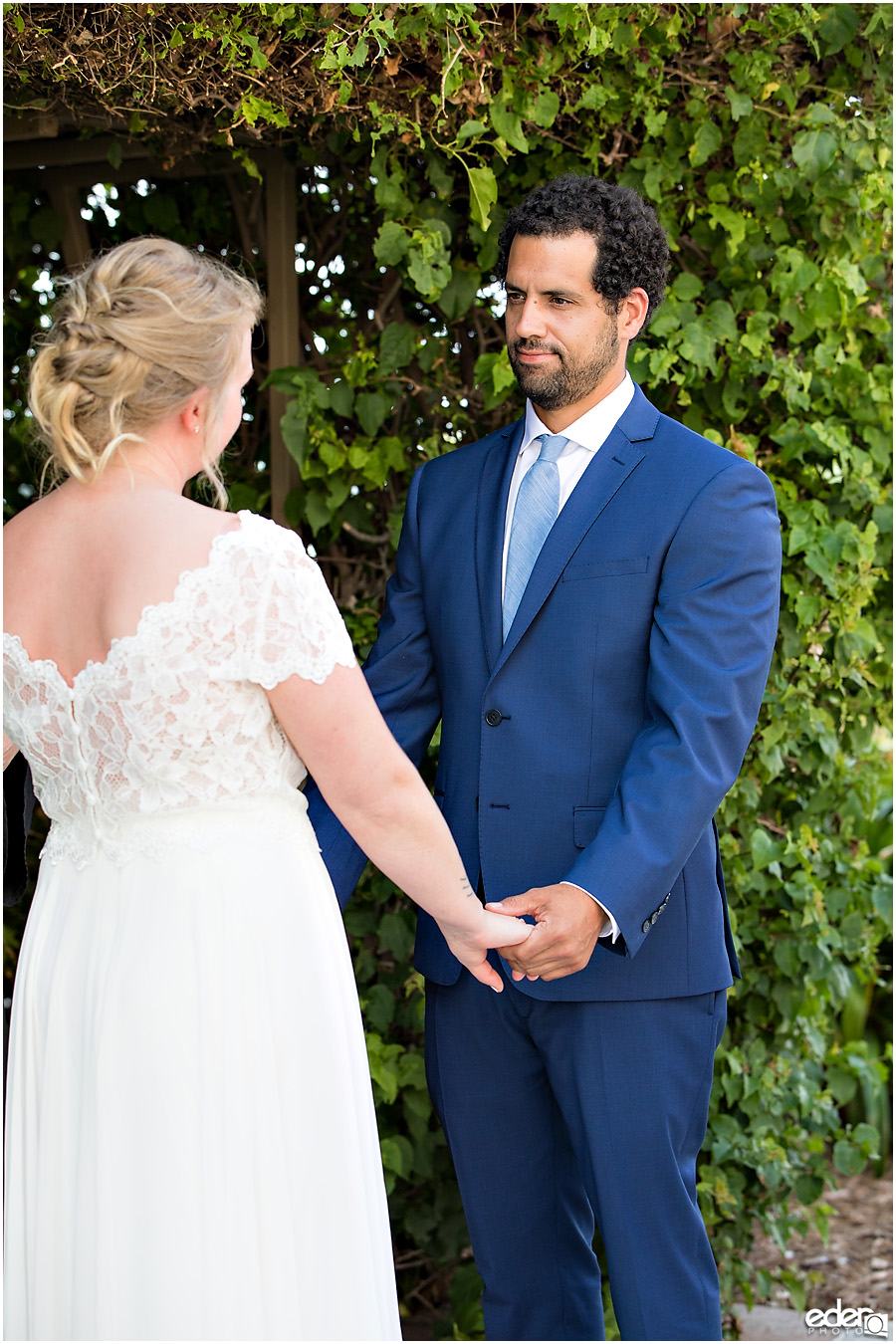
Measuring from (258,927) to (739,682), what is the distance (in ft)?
2.78

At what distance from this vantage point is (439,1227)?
2.86 metres

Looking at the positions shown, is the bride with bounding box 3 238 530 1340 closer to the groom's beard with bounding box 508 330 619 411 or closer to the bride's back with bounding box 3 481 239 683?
the bride's back with bounding box 3 481 239 683

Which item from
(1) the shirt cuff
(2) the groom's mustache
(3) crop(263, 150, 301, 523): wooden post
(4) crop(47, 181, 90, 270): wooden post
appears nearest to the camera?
(1) the shirt cuff

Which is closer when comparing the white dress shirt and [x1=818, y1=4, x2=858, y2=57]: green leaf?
the white dress shirt

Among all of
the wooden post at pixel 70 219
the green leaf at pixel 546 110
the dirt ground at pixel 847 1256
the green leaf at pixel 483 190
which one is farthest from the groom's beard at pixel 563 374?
the dirt ground at pixel 847 1256

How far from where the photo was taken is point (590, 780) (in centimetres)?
199

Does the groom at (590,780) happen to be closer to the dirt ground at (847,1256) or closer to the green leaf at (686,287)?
the green leaf at (686,287)

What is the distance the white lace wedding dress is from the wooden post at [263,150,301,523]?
52.5 inches

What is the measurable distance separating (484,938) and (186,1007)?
50 cm

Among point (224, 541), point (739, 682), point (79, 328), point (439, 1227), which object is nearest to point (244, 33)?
point (79, 328)

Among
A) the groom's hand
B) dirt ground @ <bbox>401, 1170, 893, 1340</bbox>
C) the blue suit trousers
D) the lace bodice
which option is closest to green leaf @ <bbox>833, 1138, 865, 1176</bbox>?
dirt ground @ <bbox>401, 1170, 893, 1340</bbox>

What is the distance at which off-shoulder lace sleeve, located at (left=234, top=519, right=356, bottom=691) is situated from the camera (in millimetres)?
1521

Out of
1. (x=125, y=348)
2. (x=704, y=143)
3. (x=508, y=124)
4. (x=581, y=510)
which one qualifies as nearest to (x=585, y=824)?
(x=581, y=510)

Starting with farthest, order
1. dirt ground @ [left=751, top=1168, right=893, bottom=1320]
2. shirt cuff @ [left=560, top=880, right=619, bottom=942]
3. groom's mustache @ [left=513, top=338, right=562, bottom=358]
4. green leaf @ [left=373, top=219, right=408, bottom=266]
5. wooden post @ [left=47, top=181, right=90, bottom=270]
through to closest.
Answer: dirt ground @ [left=751, top=1168, right=893, bottom=1320] → wooden post @ [left=47, top=181, right=90, bottom=270] → green leaf @ [left=373, top=219, right=408, bottom=266] → groom's mustache @ [left=513, top=338, right=562, bottom=358] → shirt cuff @ [left=560, top=880, right=619, bottom=942]
